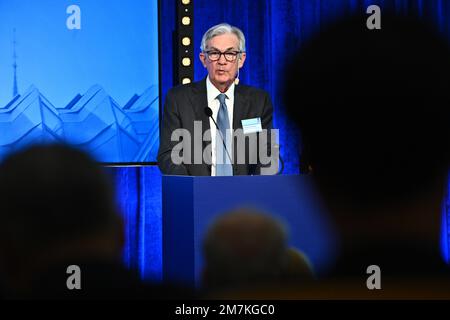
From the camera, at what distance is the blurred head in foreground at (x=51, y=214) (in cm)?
75

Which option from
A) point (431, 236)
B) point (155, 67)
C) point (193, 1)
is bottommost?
point (431, 236)

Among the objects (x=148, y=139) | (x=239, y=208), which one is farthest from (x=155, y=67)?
(x=239, y=208)

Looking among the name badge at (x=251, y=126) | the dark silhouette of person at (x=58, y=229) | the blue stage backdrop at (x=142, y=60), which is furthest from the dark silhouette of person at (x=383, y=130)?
the blue stage backdrop at (x=142, y=60)

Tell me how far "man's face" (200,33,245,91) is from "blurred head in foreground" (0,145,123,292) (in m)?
2.25

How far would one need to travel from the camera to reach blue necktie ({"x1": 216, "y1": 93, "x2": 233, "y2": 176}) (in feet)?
9.11

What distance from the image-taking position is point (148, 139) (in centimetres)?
466

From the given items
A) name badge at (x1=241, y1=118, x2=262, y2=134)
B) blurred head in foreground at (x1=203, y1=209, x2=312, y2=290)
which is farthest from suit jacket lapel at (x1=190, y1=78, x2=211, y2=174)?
blurred head in foreground at (x1=203, y1=209, x2=312, y2=290)

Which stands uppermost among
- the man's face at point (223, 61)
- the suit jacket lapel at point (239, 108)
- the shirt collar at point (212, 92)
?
the man's face at point (223, 61)

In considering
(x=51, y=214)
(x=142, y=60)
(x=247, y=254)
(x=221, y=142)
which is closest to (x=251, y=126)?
(x=221, y=142)

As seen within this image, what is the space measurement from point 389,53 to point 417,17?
0.08 m

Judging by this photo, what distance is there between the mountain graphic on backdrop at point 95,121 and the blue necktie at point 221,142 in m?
1.64

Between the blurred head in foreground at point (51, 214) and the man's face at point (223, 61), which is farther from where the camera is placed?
the man's face at point (223, 61)

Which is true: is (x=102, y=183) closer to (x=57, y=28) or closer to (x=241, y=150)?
(x=241, y=150)

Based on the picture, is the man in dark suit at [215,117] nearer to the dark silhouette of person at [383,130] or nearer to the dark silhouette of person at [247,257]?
the dark silhouette of person at [247,257]
